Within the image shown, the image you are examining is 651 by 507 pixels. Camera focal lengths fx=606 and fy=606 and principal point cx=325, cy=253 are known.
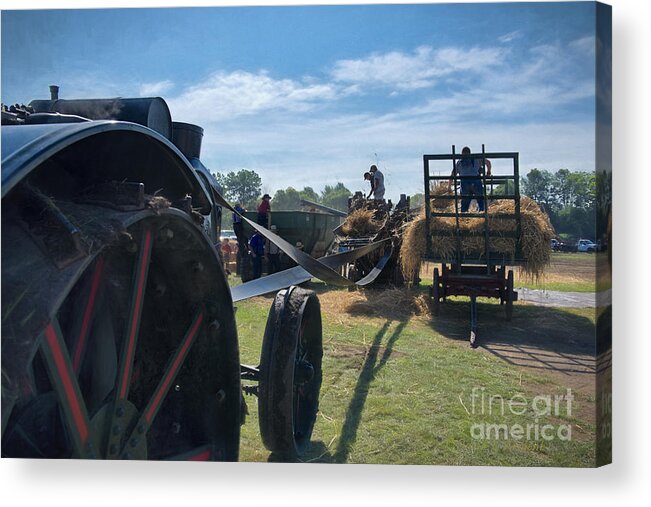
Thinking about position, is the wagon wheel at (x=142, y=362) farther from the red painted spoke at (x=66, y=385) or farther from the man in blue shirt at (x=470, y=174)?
the man in blue shirt at (x=470, y=174)

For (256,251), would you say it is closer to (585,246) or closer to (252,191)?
(252,191)

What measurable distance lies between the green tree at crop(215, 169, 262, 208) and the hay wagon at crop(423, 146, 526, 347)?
7.40 ft

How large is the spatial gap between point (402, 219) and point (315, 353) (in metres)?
5.71

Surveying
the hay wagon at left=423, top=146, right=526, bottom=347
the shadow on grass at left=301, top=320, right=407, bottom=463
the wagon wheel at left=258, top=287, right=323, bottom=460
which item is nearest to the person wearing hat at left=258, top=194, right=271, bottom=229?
the wagon wheel at left=258, top=287, right=323, bottom=460

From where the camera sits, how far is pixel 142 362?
240 cm

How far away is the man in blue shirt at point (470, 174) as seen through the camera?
420 cm

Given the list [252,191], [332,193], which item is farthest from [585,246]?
[252,191]

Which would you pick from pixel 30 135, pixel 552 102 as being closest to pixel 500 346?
pixel 552 102

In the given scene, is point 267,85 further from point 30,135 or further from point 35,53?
point 30,135

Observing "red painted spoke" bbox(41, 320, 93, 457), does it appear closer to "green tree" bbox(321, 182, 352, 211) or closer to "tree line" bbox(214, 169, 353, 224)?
"tree line" bbox(214, 169, 353, 224)

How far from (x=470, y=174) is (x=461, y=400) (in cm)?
203

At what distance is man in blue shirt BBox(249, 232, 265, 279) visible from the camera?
7.28m

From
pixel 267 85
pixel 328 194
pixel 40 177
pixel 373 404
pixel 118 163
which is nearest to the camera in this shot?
pixel 40 177

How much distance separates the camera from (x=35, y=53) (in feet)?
10.9
